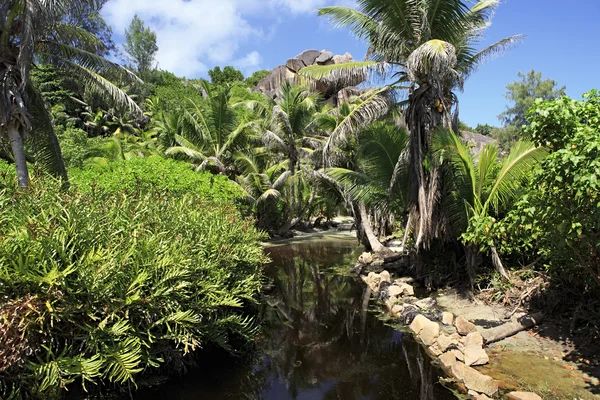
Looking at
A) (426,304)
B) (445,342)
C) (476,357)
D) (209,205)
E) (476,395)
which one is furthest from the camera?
(209,205)

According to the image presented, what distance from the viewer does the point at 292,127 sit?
837 inches

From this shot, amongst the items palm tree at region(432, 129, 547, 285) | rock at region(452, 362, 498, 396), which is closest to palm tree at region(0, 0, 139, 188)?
palm tree at region(432, 129, 547, 285)

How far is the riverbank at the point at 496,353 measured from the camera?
5.11 metres

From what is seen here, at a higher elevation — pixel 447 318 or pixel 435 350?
pixel 447 318

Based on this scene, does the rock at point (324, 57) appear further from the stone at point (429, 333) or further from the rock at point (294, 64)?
the stone at point (429, 333)

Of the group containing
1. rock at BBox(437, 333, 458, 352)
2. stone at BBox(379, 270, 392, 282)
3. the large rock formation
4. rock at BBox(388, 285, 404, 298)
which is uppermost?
the large rock formation

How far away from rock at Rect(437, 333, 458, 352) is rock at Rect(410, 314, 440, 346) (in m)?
0.18

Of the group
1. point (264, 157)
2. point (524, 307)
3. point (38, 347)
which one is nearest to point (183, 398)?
point (38, 347)

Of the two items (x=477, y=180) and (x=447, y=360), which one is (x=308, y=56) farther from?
(x=447, y=360)

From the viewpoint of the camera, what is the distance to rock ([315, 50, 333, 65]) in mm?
34875

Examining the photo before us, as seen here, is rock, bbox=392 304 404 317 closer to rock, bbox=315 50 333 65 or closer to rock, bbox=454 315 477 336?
rock, bbox=454 315 477 336

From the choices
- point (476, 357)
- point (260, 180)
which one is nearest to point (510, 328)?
point (476, 357)

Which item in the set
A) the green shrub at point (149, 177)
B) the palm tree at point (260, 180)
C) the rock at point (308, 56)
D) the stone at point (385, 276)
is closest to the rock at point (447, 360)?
the stone at point (385, 276)

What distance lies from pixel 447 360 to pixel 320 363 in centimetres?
214
